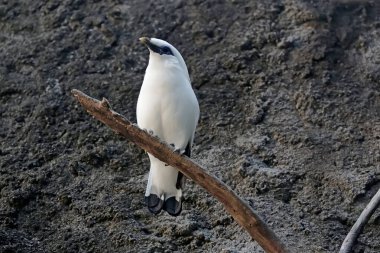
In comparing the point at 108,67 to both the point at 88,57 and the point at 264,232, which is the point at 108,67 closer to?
the point at 88,57

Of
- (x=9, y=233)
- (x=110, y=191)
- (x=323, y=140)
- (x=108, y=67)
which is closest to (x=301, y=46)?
(x=323, y=140)

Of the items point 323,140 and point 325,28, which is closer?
point 323,140

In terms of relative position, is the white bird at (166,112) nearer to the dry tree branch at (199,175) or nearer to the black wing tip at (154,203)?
the black wing tip at (154,203)

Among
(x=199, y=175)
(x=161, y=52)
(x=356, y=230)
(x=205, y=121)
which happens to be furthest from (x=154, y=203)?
(x=205, y=121)

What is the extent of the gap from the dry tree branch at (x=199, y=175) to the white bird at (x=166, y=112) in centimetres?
30

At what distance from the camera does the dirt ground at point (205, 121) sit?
13.9ft

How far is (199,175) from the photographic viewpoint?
3164 mm

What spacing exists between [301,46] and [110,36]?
1164 mm

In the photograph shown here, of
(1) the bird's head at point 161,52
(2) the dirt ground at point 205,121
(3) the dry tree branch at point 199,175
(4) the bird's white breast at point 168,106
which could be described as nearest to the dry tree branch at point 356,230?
(3) the dry tree branch at point 199,175

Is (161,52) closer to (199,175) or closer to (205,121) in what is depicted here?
(199,175)

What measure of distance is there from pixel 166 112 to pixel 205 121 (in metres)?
1.33

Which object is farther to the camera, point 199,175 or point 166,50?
point 166,50

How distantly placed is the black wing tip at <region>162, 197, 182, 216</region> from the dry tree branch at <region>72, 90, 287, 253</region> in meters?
0.44

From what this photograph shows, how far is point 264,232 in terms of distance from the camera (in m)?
3.14
